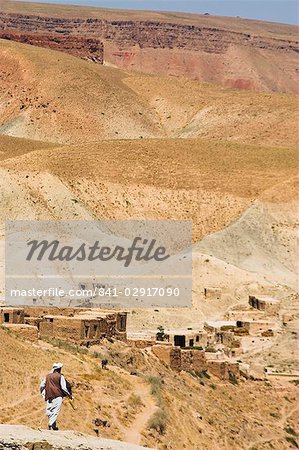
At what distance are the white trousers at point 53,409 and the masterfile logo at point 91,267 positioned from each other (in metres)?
29.0

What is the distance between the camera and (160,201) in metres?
98.6

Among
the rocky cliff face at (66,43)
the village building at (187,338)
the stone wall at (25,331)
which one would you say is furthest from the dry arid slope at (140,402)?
the rocky cliff face at (66,43)

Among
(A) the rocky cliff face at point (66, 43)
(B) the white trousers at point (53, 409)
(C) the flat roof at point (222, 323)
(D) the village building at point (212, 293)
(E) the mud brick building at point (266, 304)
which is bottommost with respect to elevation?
(B) the white trousers at point (53, 409)

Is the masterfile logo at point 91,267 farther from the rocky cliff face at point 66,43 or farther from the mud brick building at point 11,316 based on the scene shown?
the rocky cliff face at point 66,43

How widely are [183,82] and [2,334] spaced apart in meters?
130

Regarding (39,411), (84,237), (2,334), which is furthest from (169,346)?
(84,237)

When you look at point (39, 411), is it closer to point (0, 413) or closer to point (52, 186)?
point (0, 413)

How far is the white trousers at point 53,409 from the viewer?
23109 mm

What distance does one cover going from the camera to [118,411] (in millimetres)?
31750

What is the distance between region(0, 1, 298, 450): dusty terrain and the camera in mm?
32844

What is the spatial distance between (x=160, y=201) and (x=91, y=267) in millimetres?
29397

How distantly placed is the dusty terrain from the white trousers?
2.03m

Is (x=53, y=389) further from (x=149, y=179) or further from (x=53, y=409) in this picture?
(x=149, y=179)

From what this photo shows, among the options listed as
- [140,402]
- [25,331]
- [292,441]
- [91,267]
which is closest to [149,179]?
[91,267]
